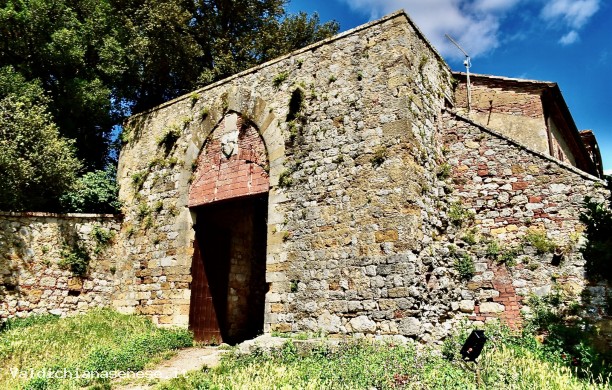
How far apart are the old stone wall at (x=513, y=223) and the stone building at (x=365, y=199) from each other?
0.08 ft

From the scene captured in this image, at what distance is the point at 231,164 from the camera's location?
1147 cm

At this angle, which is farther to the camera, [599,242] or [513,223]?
[513,223]

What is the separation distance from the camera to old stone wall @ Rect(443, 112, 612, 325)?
27.8 ft

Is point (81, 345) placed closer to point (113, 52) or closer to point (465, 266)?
point (465, 266)

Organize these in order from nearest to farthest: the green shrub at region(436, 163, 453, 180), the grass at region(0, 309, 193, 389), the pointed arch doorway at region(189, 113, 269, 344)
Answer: the grass at region(0, 309, 193, 389)
the green shrub at region(436, 163, 453, 180)
the pointed arch doorway at region(189, 113, 269, 344)

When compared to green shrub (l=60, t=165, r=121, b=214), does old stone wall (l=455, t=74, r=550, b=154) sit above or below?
above

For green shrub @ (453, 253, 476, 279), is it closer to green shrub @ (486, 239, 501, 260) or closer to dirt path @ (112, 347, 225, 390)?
green shrub @ (486, 239, 501, 260)

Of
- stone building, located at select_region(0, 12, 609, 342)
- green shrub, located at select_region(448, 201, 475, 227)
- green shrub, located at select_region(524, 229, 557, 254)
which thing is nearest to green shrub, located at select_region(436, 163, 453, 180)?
stone building, located at select_region(0, 12, 609, 342)

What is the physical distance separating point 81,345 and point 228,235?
464cm

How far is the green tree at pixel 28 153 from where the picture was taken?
40.3 feet

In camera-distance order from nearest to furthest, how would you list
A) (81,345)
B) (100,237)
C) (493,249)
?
1. (493,249)
2. (81,345)
3. (100,237)

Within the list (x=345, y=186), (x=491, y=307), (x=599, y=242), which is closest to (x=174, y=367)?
(x=345, y=186)

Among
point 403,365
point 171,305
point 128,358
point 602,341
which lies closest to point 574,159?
point 602,341

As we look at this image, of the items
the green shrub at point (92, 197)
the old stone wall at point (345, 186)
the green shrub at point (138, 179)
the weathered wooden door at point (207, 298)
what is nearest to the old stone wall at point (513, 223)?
the old stone wall at point (345, 186)
